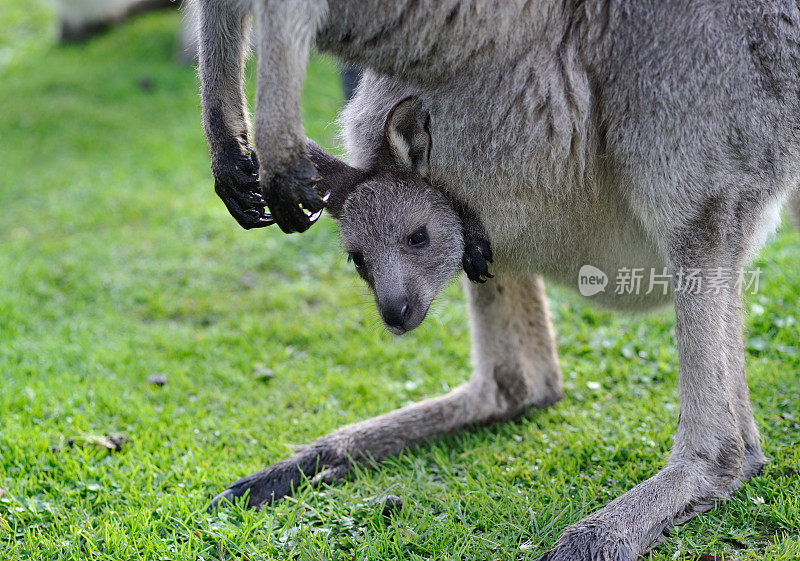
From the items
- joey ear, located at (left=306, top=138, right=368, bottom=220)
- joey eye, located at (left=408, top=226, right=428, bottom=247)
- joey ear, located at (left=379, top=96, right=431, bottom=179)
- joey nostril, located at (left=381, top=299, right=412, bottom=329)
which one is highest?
joey ear, located at (left=379, top=96, right=431, bottom=179)

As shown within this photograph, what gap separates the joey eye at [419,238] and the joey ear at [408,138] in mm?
204

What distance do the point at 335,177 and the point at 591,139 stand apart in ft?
3.00

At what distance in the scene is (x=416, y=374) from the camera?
4441 mm

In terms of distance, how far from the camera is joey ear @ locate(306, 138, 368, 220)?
3.12 m

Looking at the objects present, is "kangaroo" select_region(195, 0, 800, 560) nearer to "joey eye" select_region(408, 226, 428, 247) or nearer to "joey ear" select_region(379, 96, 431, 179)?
"joey ear" select_region(379, 96, 431, 179)

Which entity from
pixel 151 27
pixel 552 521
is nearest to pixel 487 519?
pixel 552 521

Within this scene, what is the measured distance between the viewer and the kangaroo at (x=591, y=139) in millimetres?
2760

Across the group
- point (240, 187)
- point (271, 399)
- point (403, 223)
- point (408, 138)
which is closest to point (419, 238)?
point (403, 223)

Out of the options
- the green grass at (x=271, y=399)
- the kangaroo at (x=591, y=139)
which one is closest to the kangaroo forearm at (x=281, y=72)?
the kangaroo at (x=591, y=139)

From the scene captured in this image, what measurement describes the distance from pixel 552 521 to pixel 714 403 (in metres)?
0.68

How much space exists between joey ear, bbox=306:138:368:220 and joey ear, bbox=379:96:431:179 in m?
0.13

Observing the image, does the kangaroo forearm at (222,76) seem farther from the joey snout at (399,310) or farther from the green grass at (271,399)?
the joey snout at (399,310)

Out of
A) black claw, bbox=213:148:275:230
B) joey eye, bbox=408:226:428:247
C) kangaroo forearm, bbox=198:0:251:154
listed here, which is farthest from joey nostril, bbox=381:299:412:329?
kangaroo forearm, bbox=198:0:251:154

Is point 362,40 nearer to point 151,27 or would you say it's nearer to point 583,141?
point 583,141
